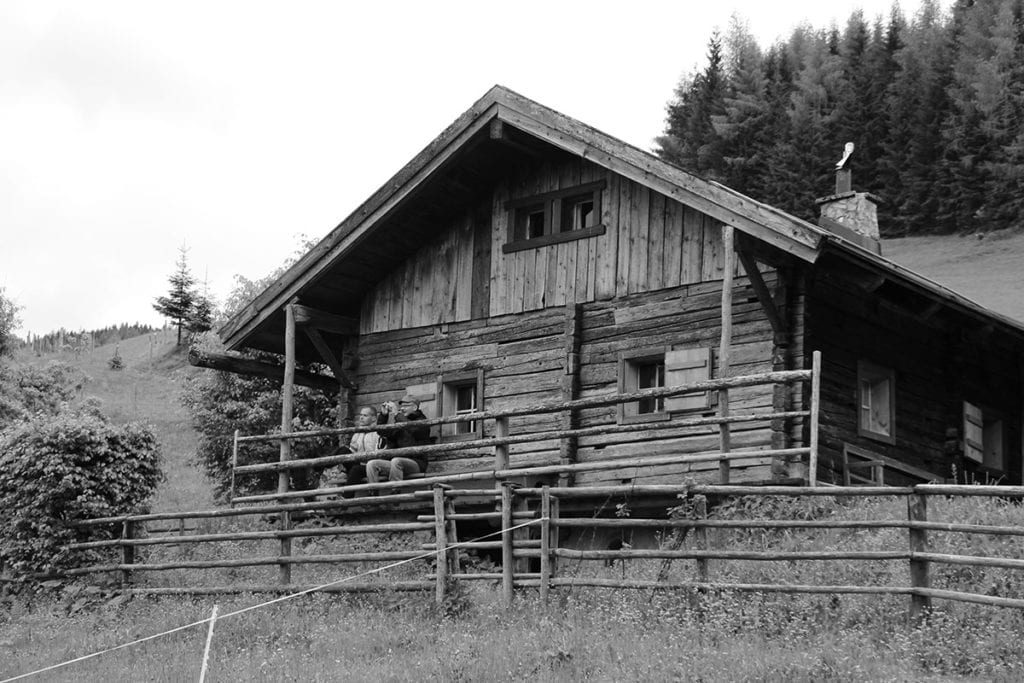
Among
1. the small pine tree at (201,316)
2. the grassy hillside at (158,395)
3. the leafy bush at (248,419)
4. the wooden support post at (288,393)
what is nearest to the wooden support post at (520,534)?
the wooden support post at (288,393)

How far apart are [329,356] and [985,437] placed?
11.5 meters

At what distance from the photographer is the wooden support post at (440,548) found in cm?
1647

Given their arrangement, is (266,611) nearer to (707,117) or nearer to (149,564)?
(149,564)

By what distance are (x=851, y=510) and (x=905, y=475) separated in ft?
17.0

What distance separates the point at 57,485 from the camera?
67.5ft

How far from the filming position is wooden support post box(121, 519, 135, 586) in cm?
2014

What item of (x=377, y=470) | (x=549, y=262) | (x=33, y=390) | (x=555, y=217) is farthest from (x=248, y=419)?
(x=555, y=217)

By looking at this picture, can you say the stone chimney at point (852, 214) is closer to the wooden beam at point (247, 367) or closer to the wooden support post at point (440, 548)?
the wooden beam at point (247, 367)

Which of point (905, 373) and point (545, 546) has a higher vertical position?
point (905, 373)

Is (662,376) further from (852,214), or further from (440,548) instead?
(852,214)

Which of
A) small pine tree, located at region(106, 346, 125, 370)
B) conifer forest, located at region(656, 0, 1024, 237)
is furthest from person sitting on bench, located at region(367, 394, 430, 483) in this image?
small pine tree, located at region(106, 346, 125, 370)

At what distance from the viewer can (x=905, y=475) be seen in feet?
69.9

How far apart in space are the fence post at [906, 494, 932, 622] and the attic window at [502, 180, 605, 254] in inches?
344

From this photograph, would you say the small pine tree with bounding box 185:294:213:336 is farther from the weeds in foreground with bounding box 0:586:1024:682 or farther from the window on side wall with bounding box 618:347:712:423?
the weeds in foreground with bounding box 0:586:1024:682
